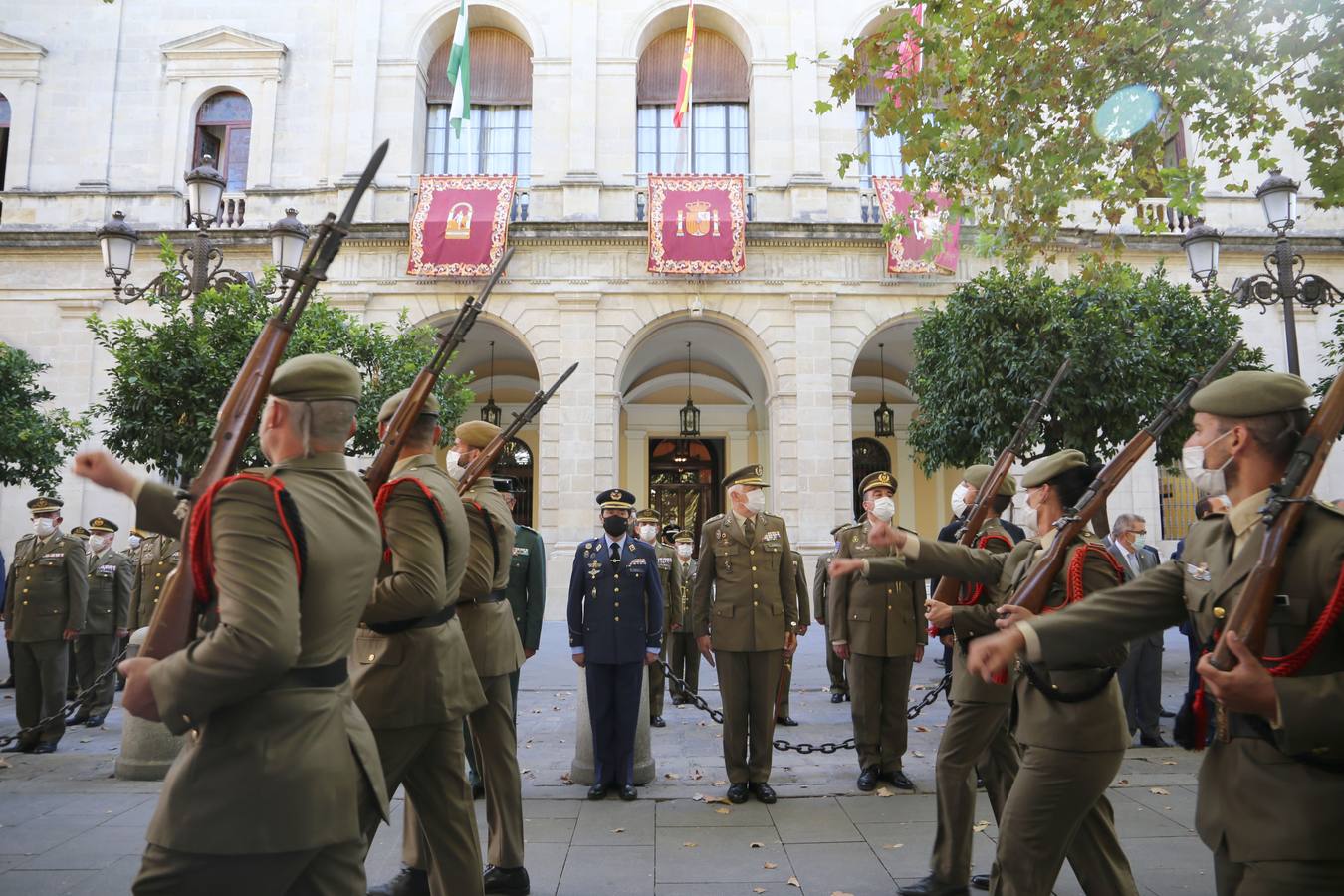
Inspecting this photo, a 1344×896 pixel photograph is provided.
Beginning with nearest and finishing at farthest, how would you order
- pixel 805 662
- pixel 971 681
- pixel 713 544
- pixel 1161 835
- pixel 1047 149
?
pixel 971 681, pixel 1161 835, pixel 713 544, pixel 1047 149, pixel 805 662

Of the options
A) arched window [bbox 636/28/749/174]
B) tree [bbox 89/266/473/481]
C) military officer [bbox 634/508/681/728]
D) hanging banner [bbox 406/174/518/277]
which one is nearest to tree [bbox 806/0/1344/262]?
military officer [bbox 634/508/681/728]

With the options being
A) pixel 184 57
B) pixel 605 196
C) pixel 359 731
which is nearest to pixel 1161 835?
pixel 359 731

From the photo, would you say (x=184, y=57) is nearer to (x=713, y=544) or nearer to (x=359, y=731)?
(x=713, y=544)

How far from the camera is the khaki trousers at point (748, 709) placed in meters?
5.62

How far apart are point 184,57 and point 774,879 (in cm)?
2097

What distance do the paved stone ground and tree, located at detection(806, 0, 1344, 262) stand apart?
15.7ft

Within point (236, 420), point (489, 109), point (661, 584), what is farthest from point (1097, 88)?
point (489, 109)

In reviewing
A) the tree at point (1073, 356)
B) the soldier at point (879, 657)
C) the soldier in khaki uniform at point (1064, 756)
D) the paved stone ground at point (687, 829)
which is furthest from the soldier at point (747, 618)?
the tree at point (1073, 356)

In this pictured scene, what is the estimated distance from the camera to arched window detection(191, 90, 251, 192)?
1834 cm

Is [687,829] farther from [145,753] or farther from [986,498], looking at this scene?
[145,753]

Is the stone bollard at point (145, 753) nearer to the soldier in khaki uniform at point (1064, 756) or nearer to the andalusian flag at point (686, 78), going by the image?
the soldier in khaki uniform at point (1064, 756)

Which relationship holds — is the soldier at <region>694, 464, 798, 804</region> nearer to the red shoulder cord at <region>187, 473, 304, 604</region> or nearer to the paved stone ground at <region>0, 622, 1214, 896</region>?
the paved stone ground at <region>0, 622, 1214, 896</region>

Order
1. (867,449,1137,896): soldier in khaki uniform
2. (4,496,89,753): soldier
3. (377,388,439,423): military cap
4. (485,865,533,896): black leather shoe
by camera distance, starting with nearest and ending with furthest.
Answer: (867,449,1137,896): soldier in khaki uniform
(377,388,439,423): military cap
(485,865,533,896): black leather shoe
(4,496,89,753): soldier

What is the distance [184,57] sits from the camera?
59.8 feet
